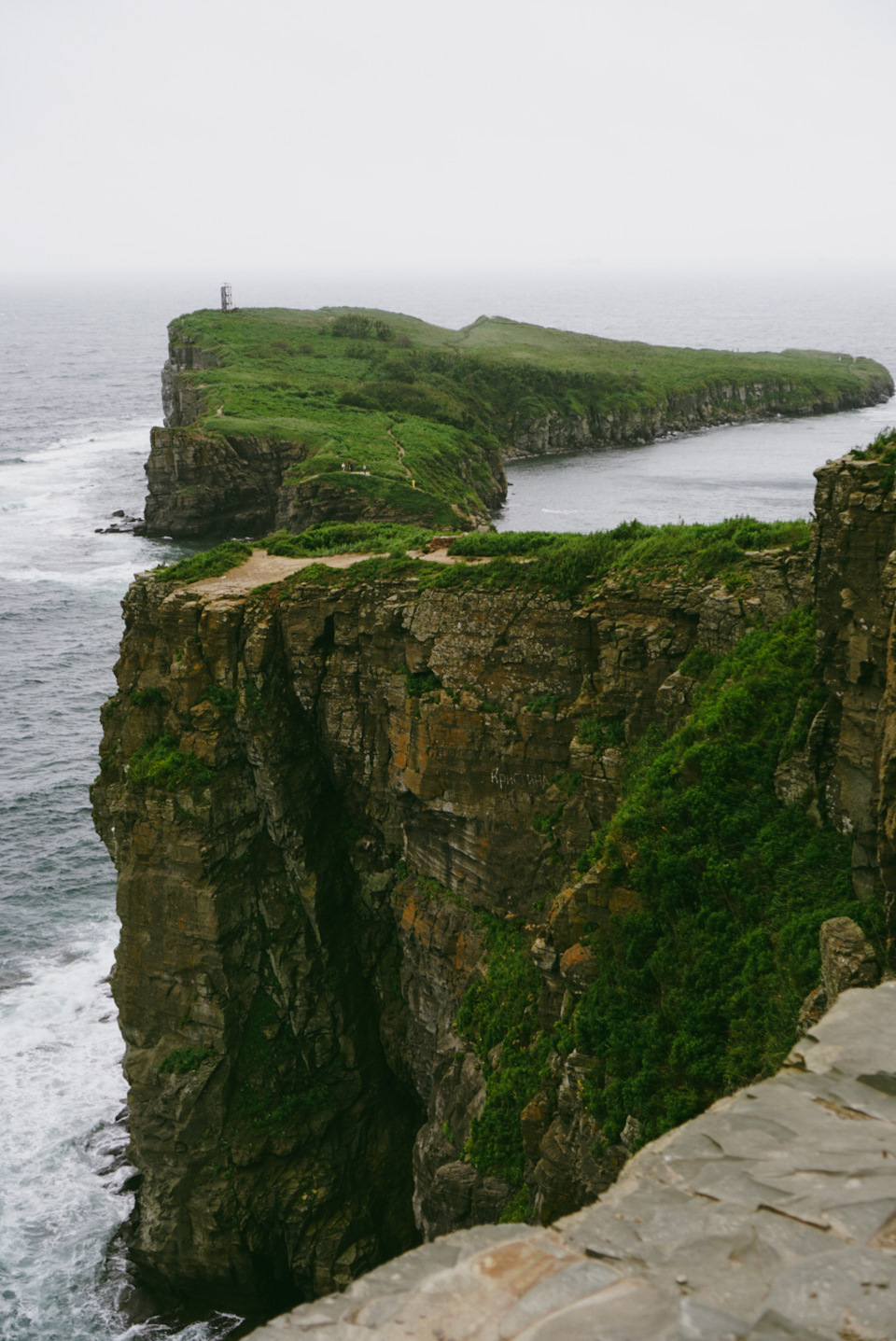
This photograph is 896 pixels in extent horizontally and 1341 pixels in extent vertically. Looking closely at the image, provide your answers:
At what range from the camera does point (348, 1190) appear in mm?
32906

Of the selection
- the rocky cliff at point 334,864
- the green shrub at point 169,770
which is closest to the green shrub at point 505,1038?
the rocky cliff at point 334,864

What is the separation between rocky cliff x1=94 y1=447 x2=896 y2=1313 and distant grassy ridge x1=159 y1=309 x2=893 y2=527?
45.3 meters

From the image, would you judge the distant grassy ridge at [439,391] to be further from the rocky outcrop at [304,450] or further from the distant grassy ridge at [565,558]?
the distant grassy ridge at [565,558]

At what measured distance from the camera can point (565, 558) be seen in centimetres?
2980

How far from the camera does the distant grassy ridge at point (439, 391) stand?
91.8 metres

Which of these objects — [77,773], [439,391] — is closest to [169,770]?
[77,773]

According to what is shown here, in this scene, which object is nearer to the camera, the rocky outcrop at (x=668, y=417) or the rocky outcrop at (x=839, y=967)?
the rocky outcrop at (x=839, y=967)

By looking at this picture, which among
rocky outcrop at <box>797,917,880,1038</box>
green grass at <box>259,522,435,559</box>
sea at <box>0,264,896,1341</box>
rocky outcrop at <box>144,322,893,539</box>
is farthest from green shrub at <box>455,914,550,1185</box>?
rocky outcrop at <box>144,322,893,539</box>

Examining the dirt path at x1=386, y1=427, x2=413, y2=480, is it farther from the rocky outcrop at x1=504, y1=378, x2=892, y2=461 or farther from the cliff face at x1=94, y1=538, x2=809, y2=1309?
the cliff face at x1=94, y1=538, x2=809, y2=1309

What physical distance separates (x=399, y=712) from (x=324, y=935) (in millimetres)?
7936

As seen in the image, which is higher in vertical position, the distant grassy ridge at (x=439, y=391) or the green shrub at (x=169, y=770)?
the distant grassy ridge at (x=439, y=391)

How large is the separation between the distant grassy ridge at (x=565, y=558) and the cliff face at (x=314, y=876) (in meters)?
0.68

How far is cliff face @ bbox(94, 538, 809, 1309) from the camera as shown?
30031 millimetres

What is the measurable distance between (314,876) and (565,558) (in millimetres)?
12982
